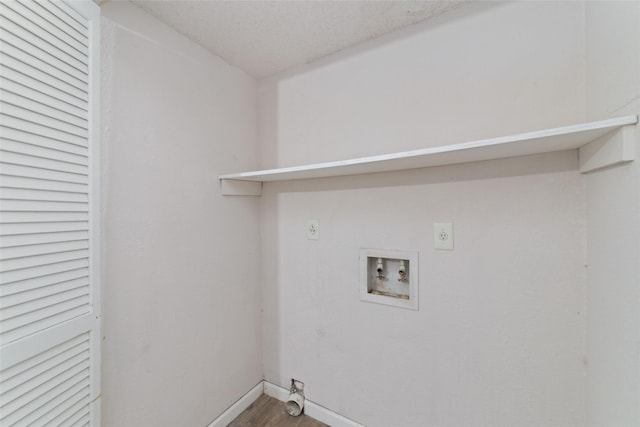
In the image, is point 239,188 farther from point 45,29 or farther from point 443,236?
point 443,236

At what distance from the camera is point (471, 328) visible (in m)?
1.18

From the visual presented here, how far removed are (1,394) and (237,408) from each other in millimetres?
1193

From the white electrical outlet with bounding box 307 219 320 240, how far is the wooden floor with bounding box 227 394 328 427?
1061 mm

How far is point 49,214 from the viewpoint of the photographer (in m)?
0.80

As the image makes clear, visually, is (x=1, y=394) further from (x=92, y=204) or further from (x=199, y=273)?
(x=199, y=273)

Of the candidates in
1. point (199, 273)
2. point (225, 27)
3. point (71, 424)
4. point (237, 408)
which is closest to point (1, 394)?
point (71, 424)

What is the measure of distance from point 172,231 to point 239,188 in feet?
1.51

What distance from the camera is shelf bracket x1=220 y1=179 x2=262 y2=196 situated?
154 centimetres

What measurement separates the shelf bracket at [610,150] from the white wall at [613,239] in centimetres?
3

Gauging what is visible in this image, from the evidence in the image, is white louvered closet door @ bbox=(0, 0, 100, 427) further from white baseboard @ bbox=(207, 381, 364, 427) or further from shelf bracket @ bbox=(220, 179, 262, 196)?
white baseboard @ bbox=(207, 381, 364, 427)

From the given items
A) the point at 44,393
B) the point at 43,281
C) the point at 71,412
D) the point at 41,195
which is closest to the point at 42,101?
the point at 41,195

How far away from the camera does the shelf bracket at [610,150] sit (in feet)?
2.37

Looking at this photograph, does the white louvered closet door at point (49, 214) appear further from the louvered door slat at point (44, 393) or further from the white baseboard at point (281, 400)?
the white baseboard at point (281, 400)

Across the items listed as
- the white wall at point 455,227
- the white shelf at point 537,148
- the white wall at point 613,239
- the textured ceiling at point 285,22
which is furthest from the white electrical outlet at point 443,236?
the textured ceiling at point 285,22
